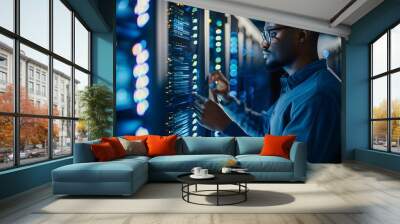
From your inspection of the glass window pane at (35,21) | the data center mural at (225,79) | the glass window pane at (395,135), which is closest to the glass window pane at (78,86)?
the data center mural at (225,79)

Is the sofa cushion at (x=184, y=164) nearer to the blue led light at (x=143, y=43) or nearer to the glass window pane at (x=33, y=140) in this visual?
the glass window pane at (x=33, y=140)

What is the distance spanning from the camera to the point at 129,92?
8.80 meters

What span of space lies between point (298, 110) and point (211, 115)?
7.00 feet

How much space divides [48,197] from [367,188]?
4.58 metres

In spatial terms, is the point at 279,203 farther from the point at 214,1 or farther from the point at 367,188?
the point at 214,1

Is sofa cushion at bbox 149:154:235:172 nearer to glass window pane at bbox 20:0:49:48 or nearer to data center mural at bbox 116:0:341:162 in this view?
glass window pane at bbox 20:0:49:48

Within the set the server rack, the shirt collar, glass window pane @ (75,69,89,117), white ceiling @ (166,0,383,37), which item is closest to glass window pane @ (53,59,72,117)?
glass window pane @ (75,69,89,117)

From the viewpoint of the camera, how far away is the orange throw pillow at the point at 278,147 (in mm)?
6221

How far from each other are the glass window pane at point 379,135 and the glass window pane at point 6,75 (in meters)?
7.61

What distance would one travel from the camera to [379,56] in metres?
8.78

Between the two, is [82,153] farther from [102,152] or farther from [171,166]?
[171,166]

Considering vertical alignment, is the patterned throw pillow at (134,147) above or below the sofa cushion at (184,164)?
above

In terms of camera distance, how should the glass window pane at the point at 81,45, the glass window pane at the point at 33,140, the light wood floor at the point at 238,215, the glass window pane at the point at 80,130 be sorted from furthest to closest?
the glass window pane at the point at 81,45, the glass window pane at the point at 80,130, the glass window pane at the point at 33,140, the light wood floor at the point at 238,215

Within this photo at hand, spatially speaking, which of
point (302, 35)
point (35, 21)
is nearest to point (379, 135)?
point (302, 35)
